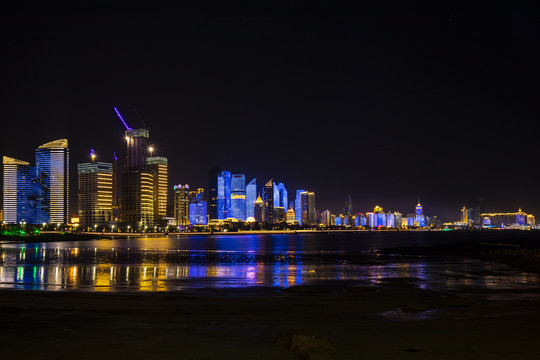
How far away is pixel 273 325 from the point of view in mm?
14867

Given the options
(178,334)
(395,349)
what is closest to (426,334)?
(395,349)

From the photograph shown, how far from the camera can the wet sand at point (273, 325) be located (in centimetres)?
1138

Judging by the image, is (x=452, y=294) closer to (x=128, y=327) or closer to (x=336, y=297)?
(x=336, y=297)

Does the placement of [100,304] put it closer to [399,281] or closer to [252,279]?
[252,279]

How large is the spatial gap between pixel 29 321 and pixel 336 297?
12.3 m

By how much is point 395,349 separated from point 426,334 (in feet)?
7.15

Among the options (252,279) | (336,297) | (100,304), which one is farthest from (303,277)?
(100,304)

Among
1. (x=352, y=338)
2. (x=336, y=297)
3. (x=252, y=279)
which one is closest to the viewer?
(x=352, y=338)

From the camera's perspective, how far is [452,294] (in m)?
22.6

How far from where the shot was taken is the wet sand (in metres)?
11.4

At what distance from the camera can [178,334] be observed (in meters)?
13.5

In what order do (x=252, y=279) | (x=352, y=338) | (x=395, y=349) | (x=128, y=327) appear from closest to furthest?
(x=395, y=349) < (x=352, y=338) < (x=128, y=327) < (x=252, y=279)

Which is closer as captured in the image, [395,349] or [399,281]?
[395,349]

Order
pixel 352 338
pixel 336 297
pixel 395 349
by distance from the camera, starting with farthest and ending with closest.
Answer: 1. pixel 336 297
2. pixel 352 338
3. pixel 395 349
